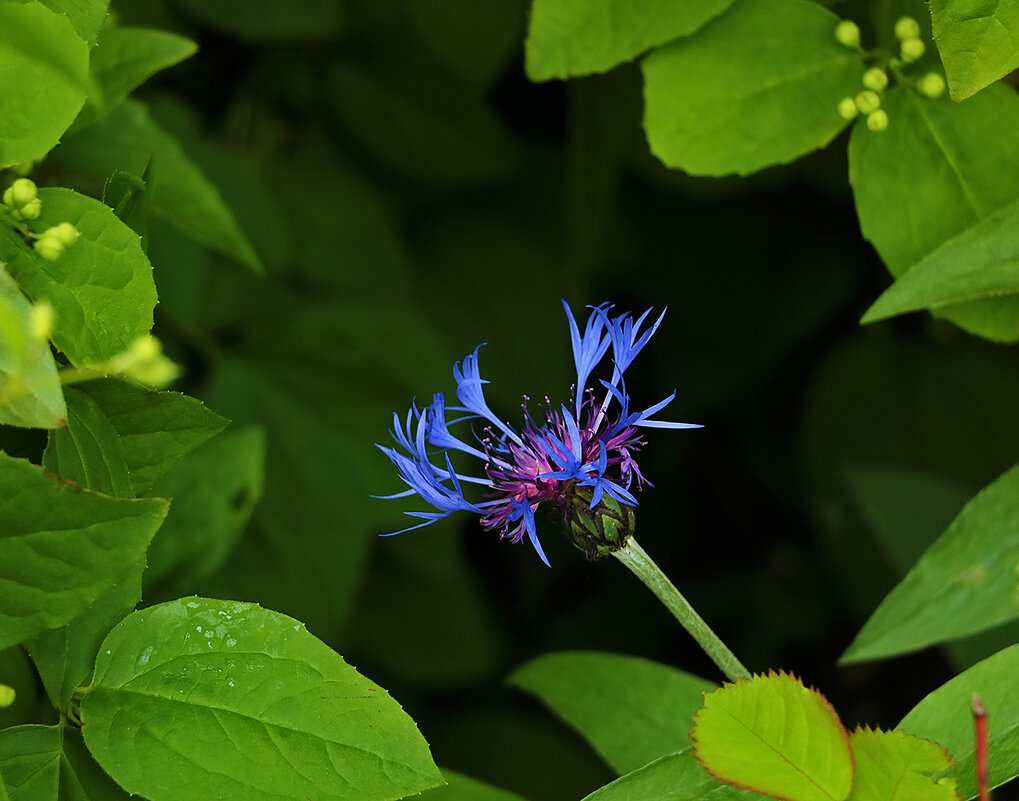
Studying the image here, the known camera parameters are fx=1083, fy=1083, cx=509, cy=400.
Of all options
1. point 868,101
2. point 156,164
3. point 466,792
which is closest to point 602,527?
point 466,792

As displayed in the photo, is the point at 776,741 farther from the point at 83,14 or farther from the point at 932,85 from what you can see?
the point at 83,14

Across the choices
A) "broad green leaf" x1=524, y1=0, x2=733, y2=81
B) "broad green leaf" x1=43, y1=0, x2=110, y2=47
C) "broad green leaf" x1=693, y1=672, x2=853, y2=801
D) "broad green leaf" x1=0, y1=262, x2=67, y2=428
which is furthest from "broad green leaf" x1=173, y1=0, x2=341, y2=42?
"broad green leaf" x1=693, y1=672, x2=853, y2=801

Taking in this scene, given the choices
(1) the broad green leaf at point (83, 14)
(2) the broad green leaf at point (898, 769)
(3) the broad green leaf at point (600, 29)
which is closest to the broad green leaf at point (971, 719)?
(2) the broad green leaf at point (898, 769)

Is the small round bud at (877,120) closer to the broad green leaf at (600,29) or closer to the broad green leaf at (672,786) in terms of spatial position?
the broad green leaf at (600,29)

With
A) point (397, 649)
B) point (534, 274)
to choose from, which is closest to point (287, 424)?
point (397, 649)

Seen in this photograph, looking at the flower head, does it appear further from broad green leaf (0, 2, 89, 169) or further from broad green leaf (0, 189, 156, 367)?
broad green leaf (0, 2, 89, 169)

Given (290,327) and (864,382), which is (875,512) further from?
(290,327)
